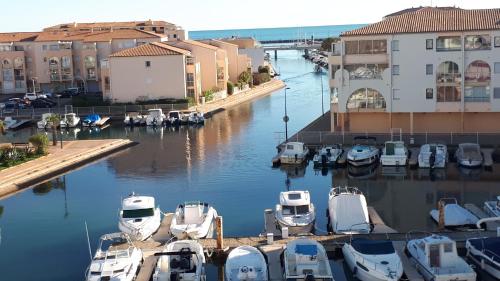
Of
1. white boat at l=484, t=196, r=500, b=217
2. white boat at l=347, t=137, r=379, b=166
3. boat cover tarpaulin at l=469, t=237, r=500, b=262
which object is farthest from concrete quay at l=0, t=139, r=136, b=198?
boat cover tarpaulin at l=469, t=237, r=500, b=262

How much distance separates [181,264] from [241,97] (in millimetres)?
58495

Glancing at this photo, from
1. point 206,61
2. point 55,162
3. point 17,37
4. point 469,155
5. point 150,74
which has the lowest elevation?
point 55,162

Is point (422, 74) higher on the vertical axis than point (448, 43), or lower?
lower

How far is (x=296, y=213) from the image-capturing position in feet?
89.1

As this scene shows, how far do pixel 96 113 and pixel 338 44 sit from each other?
28.5 meters

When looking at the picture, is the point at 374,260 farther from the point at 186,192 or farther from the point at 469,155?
the point at 469,155

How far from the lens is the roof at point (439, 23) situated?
42.6 metres

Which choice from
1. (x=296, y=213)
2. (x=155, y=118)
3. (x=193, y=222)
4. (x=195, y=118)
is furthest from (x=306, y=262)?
(x=155, y=118)

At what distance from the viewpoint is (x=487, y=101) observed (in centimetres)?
4275

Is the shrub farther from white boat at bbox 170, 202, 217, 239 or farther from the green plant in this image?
white boat at bbox 170, 202, 217, 239

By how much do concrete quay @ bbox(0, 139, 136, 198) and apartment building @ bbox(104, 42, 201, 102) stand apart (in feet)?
52.3

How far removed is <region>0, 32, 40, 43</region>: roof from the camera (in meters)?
81.5

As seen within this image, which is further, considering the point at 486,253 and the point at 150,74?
the point at 150,74

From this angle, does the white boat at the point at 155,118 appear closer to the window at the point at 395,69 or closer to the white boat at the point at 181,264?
the window at the point at 395,69
